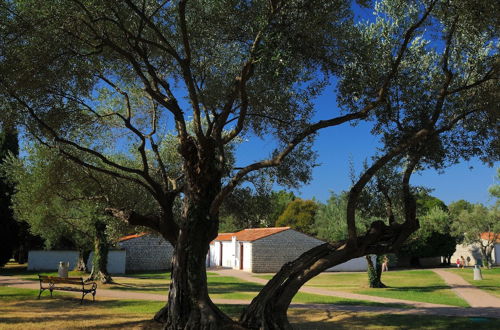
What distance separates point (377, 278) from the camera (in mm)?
26781

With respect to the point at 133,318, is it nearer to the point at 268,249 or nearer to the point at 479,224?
the point at 268,249

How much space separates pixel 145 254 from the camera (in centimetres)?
4203

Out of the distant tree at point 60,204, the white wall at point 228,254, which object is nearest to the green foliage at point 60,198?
the distant tree at point 60,204

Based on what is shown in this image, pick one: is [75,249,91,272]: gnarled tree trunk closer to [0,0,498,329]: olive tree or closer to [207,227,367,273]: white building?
[207,227,367,273]: white building

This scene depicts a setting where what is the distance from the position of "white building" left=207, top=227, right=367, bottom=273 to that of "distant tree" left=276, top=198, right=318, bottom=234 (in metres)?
26.5

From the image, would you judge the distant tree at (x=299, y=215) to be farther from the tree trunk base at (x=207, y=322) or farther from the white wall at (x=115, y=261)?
the tree trunk base at (x=207, y=322)

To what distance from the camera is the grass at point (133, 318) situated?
39.1 feet

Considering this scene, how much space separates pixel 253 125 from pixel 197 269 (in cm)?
477

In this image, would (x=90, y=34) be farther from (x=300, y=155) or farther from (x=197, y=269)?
(x=300, y=155)

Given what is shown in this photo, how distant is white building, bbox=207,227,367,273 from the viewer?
42.6 meters

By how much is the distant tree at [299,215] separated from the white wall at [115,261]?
1591 inches

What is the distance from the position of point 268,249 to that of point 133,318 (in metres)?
30.9

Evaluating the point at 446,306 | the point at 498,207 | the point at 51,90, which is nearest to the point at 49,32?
the point at 51,90

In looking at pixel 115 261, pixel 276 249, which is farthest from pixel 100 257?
pixel 276 249
